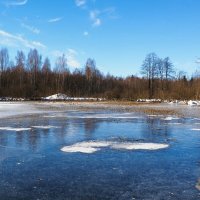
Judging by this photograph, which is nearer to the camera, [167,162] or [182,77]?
[167,162]

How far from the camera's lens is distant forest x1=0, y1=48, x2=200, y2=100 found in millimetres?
75931

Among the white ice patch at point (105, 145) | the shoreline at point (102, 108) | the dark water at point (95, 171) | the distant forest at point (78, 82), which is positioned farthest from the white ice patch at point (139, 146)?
the distant forest at point (78, 82)

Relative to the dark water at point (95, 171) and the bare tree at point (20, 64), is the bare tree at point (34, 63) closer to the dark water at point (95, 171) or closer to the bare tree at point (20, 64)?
the bare tree at point (20, 64)

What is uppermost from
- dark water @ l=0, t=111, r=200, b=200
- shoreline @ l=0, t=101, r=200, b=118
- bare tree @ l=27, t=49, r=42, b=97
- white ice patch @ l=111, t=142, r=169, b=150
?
bare tree @ l=27, t=49, r=42, b=97

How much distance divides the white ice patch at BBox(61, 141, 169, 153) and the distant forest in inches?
2317

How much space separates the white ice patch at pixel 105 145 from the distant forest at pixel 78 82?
58.8 meters

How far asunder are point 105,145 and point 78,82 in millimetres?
83360

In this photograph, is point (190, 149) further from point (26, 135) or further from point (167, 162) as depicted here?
point (26, 135)

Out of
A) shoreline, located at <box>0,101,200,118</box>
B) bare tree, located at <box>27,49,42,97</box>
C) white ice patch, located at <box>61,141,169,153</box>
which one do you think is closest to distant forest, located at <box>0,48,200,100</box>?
bare tree, located at <box>27,49,42,97</box>

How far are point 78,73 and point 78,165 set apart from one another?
300 feet

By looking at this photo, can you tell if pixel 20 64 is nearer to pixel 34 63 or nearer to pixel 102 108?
pixel 34 63

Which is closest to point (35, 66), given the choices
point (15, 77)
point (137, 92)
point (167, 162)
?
point (15, 77)

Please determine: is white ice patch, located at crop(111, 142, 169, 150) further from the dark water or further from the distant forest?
the distant forest

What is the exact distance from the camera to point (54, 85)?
91000mm
